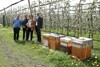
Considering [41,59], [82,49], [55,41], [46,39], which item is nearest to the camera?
[82,49]

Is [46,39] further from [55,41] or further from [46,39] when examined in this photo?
[55,41]

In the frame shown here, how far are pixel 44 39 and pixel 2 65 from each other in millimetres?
3889

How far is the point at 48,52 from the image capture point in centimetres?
1079

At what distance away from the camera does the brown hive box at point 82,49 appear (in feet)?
30.4

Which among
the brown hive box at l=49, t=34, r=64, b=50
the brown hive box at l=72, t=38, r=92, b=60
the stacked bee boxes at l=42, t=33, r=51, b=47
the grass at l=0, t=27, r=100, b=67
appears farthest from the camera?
the stacked bee boxes at l=42, t=33, r=51, b=47

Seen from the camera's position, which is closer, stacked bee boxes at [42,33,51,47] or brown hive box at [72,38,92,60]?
brown hive box at [72,38,92,60]

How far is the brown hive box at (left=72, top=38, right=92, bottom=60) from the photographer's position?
9.27m

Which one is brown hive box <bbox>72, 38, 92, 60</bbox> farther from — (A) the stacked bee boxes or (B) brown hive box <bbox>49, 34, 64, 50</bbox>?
(A) the stacked bee boxes

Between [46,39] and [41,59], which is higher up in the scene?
[46,39]

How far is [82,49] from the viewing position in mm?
9266

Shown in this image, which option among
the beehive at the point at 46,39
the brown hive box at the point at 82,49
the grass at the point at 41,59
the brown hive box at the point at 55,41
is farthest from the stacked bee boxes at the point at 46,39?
the brown hive box at the point at 82,49

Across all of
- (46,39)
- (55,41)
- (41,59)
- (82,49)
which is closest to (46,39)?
(46,39)

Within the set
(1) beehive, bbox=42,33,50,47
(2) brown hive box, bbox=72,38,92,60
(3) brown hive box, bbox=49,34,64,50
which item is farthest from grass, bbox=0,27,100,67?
(1) beehive, bbox=42,33,50,47

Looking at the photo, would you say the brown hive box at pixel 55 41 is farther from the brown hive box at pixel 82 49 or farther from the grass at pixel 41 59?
the brown hive box at pixel 82 49
